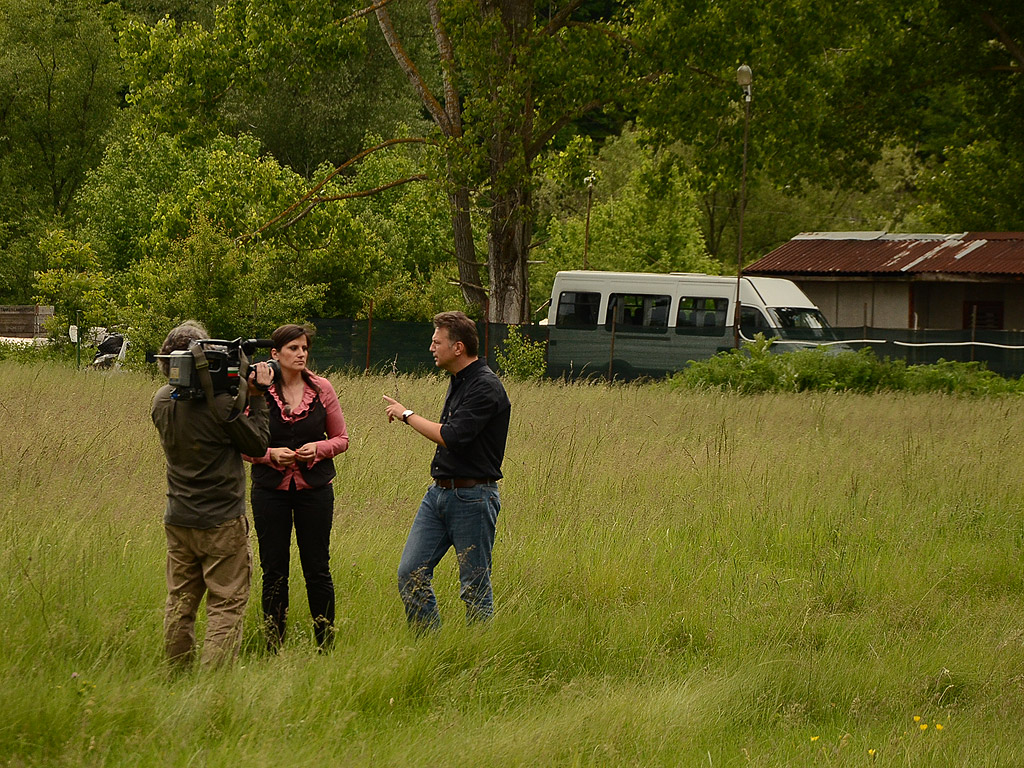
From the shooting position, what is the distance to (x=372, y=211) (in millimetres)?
44562

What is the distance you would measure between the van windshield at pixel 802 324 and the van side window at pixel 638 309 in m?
2.64

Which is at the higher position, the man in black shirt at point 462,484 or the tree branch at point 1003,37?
the tree branch at point 1003,37

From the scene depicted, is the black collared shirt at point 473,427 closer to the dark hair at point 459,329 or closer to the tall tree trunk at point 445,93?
the dark hair at point 459,329

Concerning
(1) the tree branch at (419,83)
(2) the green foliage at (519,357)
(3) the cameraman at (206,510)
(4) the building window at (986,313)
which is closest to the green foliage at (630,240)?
(4) the building window at (986,313)

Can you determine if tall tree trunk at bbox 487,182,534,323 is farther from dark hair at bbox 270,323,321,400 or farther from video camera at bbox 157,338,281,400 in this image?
video camera at bbox 157,338,281,400

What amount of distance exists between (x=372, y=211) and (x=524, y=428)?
104ft

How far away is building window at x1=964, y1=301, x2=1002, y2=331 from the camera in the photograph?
3650 cm

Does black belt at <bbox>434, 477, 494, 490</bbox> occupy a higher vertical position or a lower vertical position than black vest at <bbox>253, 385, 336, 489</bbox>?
lower

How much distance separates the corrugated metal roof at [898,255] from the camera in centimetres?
3431

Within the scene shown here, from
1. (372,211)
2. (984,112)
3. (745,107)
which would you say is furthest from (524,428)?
(372,211)

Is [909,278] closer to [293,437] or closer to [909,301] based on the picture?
[909,301]

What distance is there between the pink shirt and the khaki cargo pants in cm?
46

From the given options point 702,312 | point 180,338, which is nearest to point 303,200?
Result: point 702,312

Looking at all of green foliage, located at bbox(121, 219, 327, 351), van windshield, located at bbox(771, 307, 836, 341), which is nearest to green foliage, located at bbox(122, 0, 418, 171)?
green foliage, located at bbox(121, 219, 327, 351)
